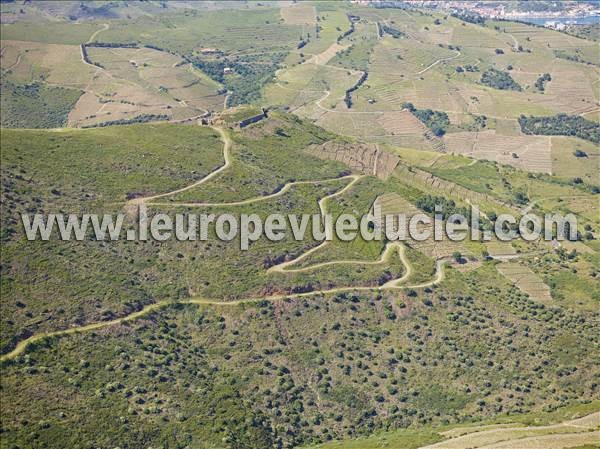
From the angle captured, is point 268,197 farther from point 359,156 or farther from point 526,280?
point 526,280

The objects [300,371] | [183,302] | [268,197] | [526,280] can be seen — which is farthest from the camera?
[268,197]

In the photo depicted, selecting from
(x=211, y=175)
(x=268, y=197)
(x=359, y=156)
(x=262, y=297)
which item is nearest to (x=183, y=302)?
(x=262, y=297)

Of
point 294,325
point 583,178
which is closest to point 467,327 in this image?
point 294,325

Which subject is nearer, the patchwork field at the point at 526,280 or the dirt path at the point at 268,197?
the patchwork field at the point at 526,280

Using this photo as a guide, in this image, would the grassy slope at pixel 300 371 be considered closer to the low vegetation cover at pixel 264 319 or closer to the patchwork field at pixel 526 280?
the low vegetation cover at pixel 264 319

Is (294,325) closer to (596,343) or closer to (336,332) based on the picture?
(336,332)

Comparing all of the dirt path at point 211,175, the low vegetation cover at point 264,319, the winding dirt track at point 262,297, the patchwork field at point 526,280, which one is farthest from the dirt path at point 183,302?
the dirt path at point 211,175

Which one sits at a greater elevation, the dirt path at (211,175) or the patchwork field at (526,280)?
the dirt path at (211,175)

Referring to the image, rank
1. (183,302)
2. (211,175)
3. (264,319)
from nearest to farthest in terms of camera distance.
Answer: (264,319) < (183,302) < (211,175)

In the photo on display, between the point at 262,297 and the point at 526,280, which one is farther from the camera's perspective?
the point at 526,280
